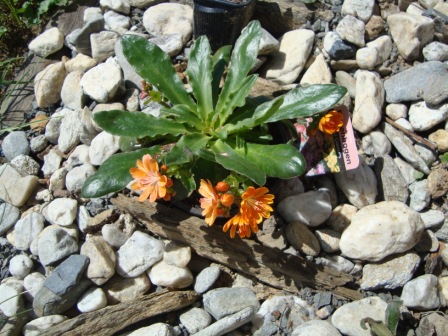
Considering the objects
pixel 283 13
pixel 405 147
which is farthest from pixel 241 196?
pixel 283 13

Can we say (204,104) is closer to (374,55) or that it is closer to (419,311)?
(374,55)

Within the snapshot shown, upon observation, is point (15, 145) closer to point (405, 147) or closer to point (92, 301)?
Result: point (92, 301)

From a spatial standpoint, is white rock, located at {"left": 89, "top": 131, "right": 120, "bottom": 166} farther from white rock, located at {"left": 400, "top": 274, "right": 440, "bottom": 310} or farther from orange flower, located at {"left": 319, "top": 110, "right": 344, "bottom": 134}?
white rock, located at {"left": 400, "top": 274, "right": 440, "bottom": 310}

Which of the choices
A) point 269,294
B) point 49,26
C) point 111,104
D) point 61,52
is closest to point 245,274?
point 269,294

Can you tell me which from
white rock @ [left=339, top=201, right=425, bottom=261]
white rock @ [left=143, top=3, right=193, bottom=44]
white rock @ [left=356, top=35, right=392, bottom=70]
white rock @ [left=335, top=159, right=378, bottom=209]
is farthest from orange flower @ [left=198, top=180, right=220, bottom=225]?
white rock @ [left=356, top=35, right=392, bottom=70]

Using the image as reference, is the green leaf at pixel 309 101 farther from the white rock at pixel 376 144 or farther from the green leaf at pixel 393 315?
the green leaf at pixel 393 315

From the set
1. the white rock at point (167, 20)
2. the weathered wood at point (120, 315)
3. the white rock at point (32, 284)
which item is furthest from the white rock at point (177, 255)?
the white rock at point (167, 20)

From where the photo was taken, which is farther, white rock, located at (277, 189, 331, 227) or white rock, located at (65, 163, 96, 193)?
white rock, located at (65, 163, 96, 193)
